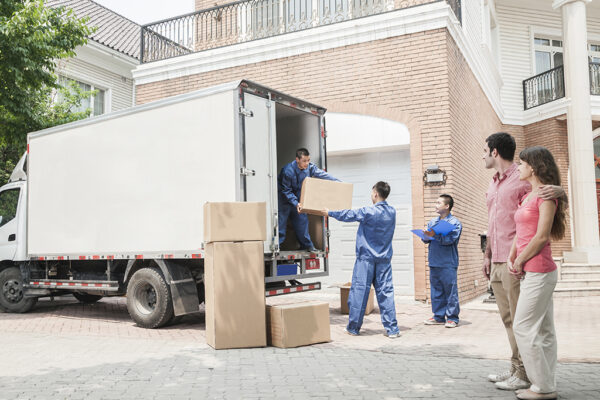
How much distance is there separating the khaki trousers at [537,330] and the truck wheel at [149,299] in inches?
189

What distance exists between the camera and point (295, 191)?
7.98 m

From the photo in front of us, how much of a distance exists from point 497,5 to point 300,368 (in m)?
17.5

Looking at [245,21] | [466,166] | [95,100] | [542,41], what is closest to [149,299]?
[466,166]

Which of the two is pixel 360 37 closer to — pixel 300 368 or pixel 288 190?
pixel 288 190

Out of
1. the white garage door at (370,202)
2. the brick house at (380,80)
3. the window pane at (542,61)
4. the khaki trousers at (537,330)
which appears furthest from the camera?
the window pane at (542,61)

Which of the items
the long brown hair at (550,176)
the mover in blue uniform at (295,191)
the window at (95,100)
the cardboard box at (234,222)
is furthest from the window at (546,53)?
the long brown hair at (550,176)

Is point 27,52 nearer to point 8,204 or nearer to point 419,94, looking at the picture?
point 8,204

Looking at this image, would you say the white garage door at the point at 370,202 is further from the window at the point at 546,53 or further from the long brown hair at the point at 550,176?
the window at the point at 546,53

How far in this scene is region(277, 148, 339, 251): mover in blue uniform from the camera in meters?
7.83

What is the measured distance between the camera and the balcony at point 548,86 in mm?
17406

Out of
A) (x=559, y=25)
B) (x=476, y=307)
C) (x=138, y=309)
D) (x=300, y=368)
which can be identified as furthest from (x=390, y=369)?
(x=559, y=25)

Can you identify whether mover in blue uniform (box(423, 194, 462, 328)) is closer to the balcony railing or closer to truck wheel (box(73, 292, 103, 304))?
the balcony railing

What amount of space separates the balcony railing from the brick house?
0.03 metres

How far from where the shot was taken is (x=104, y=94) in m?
19.1
